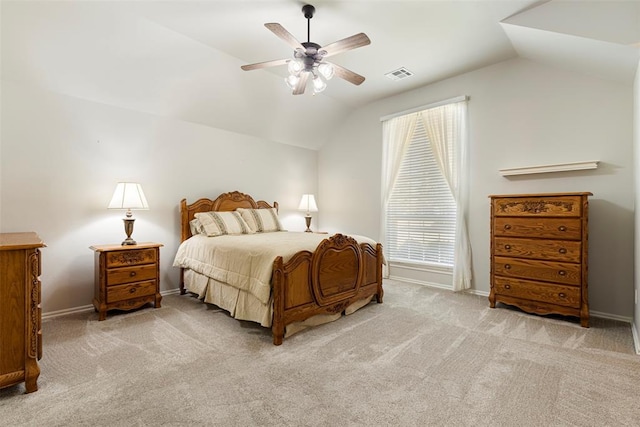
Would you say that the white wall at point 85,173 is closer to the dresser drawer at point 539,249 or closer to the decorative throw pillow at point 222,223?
the decorative throw pillow at point 222,223

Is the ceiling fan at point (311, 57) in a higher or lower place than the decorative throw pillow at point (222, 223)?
higher

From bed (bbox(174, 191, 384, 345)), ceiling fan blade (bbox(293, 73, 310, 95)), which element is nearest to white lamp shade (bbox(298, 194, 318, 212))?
bed (bbox(174, 191, 384, 345))

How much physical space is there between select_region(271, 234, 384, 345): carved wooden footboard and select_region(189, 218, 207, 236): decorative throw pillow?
1891 mm

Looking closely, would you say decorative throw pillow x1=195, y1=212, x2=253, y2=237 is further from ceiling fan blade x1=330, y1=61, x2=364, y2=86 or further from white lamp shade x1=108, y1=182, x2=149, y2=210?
ceiling fan blade x1=330, y1=61, x2=364, y2=86

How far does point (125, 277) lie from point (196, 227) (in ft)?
3.50

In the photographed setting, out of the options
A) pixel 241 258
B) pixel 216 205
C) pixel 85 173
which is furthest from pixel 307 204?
pixel 85 173

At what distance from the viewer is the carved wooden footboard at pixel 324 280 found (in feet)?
8.21

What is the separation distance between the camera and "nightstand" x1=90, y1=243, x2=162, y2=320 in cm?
305

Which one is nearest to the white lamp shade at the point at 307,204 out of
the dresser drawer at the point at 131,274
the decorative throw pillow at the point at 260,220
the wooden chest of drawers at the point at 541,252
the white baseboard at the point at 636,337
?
the decorative throw pillow at the point at 260,220

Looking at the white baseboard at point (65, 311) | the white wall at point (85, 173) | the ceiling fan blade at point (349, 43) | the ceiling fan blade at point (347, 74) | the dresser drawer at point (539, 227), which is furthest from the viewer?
the white baseboard at point (65, 311)

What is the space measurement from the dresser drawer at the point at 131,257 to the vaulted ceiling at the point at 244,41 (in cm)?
181

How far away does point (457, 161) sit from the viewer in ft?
13.6

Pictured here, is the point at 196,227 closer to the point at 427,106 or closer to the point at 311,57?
the point at 311,57

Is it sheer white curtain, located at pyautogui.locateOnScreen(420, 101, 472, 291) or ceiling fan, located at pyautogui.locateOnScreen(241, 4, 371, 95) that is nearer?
ceiling fan, located at pyautogui.locateOnScreen(241, 4, 371, 95)
